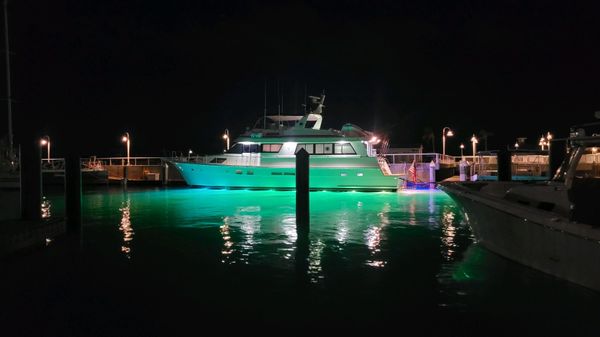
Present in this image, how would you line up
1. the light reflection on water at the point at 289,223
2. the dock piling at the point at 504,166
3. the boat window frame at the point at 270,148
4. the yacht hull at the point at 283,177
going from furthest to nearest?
1. the boat window frame at the point at 270,148
2. the yacht hull at the point at 283,177
3. the dock piling at the point at 504,166
4. the light reflection on water at the point at 289,223

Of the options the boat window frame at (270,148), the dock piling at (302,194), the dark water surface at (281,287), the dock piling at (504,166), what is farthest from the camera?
the boat window frame at (270,148)

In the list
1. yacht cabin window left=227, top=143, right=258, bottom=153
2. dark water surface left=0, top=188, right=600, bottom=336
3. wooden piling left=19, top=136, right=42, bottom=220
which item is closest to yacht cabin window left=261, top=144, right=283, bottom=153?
yacht cabin window left=227, top=143, right=258, bottom=153

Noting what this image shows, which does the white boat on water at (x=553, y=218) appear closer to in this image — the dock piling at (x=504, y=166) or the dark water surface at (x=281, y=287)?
the dark water surface at (x=281, y=287)

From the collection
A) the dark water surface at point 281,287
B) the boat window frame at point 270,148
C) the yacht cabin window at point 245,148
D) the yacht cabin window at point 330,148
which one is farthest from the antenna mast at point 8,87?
the yacht cabin window at point 330,148

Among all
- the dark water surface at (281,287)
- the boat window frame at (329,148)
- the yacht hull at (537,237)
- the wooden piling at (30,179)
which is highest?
the boat window frame at (329,148)

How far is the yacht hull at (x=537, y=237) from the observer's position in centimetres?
630

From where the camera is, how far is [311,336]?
5195 millimetres

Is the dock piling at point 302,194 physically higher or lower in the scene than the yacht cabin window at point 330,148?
lower

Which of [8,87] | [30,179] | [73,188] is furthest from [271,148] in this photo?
[30,179]

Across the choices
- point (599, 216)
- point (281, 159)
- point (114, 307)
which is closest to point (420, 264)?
point (599, 216)

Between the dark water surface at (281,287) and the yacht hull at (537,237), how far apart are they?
188 mm

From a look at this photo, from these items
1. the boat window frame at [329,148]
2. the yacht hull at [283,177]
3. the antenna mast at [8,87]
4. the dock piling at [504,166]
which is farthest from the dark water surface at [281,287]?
the boat window frame at [329,148]

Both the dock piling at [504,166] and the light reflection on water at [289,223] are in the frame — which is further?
the dock piling at [504,166]

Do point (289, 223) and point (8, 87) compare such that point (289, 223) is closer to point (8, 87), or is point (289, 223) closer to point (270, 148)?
point (8, 87)
